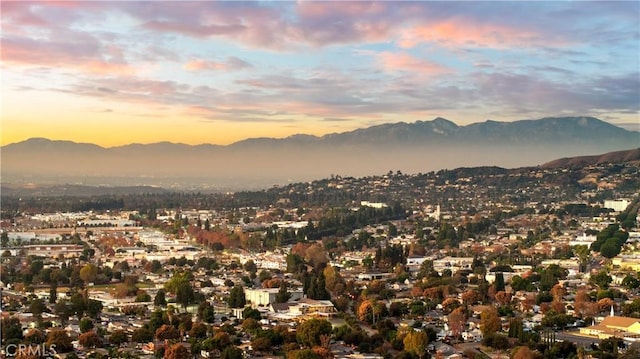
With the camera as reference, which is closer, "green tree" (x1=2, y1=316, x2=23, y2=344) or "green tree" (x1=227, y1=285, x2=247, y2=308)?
"green tree" (x1=2, y1=316, x2=23, y2=344)

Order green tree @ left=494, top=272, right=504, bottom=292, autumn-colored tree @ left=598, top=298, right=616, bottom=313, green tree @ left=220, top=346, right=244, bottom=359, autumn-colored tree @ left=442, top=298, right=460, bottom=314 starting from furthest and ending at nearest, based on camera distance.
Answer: green tree @ left=494, top=272, right=504, bottom=292
autumn-colored tree @ left=442, top=298, right=460, bottom=314
autumn-colored tree @ left=598, top=298, right=616, bottom=313
green tree @ left=220, top=346, right=244, bottom=359

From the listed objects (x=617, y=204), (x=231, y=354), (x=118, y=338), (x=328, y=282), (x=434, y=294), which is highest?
(x=617, y=204)

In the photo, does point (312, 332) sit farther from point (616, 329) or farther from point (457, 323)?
point (616, 329)

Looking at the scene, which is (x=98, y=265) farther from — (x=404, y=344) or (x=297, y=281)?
(x=404, y=344)

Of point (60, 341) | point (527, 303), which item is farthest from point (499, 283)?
point (60, 341)

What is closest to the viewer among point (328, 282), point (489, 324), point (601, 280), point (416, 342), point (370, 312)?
point (416, 342)

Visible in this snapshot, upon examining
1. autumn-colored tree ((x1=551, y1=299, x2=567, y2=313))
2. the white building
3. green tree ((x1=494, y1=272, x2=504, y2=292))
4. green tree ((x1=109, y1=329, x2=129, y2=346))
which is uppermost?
the white building

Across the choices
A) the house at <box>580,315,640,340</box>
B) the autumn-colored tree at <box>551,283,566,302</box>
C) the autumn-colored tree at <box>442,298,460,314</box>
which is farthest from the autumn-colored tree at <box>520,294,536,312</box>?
the house at <box>580,315,640,340</box>

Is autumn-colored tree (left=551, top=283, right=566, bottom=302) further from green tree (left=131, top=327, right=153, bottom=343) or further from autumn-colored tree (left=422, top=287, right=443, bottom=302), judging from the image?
green tree (left=131, top=327, right=153, bottom=343)
